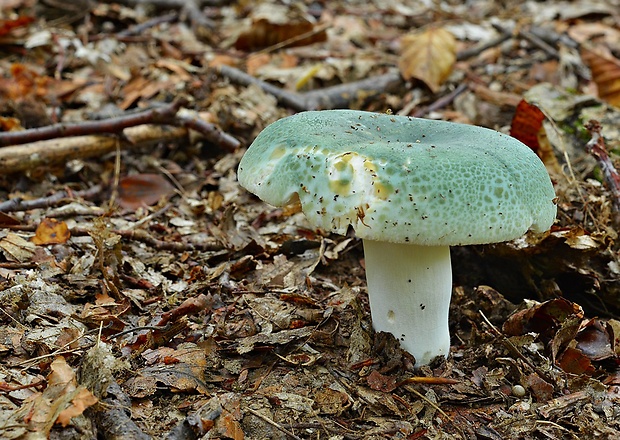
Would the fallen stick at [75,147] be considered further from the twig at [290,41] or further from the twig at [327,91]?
the twig at [290,41]

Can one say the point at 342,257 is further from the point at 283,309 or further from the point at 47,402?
the point at 47,402

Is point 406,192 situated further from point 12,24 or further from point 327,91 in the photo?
point 12,24

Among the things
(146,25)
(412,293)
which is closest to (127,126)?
(412,293)

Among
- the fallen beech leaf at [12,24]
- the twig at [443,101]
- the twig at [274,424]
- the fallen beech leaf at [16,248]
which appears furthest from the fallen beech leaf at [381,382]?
the fallen beech leaf at [12,24]

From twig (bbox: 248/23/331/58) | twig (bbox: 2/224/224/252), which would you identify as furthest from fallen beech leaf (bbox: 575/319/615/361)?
twig (bbox: 248/23/331/58)

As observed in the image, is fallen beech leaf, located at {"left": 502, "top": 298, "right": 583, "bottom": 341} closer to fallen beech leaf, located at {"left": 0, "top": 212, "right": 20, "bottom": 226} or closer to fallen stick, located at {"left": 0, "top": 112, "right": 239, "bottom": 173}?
fallen stick, located at {"left": 0, "top": 112, "right": 239, "bottom": 173}

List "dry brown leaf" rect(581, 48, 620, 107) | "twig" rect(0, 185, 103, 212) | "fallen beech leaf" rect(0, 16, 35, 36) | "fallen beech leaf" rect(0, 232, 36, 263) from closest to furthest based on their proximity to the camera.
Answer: "fallen beech leaf" rect(0, 232, 36, 263) < "twig" rect(0, 185, 103, 212) < "dry brown leaf" rect(581, 48, 620, 107) < "fallen beech leaf" rect(0, 16, 35, 36)

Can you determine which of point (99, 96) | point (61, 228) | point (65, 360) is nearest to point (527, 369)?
point (65, 360)
